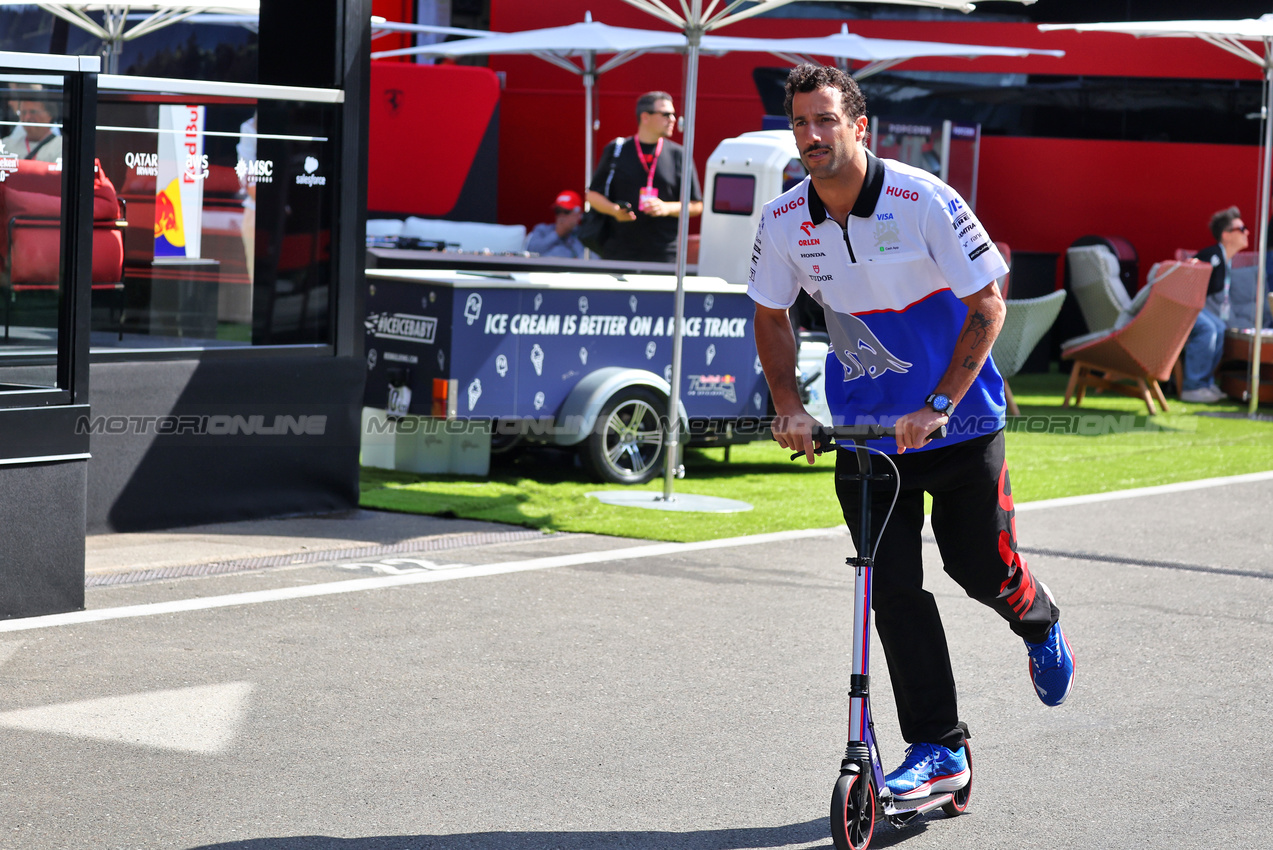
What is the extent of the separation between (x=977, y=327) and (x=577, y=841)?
5.35 ft

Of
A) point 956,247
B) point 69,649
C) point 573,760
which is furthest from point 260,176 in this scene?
point 956,247

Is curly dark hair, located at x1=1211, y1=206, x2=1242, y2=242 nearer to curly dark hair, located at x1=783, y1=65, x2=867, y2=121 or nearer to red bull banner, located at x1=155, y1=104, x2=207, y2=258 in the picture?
red bull banner, located at x1=155, y1=104, x2=207, y2=258

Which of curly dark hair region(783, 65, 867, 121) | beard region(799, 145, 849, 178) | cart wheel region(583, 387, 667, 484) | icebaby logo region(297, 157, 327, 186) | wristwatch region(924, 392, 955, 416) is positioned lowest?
cart wheel region(583, 387, 667, 484)

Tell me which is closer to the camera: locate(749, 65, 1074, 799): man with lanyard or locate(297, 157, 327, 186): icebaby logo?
locate(749, 65, 1074, 799): man with lanyard

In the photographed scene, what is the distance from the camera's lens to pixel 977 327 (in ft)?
13.1

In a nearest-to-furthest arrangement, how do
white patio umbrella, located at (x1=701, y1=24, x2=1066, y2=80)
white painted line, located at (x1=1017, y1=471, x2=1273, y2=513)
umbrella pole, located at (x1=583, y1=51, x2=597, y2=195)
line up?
white painted line, located at (x1=1017, y1=471, x2=1273, y2=513) → white patio umbrella, located at (x1=701, y1=24, x2=1066, y2=80) → umbrella pole, located at (x1=583, y1=51, x2=597, y2=195)

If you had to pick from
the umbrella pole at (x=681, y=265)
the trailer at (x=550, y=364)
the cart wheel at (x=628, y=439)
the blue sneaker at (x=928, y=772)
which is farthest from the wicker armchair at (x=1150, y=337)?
the blue sneaker at (x=928, y=772)

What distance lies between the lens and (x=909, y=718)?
4.31m

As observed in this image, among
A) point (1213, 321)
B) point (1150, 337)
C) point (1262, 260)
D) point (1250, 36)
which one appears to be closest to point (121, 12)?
point (1150, 337)

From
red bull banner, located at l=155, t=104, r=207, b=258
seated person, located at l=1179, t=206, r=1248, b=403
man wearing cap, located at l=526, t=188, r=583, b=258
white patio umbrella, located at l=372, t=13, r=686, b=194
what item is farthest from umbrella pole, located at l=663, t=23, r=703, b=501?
seated person, located at l=1179, t=206, r=1248, b=403

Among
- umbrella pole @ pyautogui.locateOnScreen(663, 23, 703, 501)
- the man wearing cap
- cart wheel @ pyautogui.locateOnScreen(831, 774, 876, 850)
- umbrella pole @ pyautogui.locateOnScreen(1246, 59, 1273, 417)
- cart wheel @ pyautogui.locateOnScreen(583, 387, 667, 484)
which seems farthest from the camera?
the man wearing cap

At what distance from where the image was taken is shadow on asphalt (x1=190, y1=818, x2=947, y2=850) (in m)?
3.99

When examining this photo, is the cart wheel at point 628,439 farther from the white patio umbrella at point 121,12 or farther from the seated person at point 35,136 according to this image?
the white patio umbrella at point 121,12

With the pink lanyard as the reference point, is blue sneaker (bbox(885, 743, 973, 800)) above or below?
below
